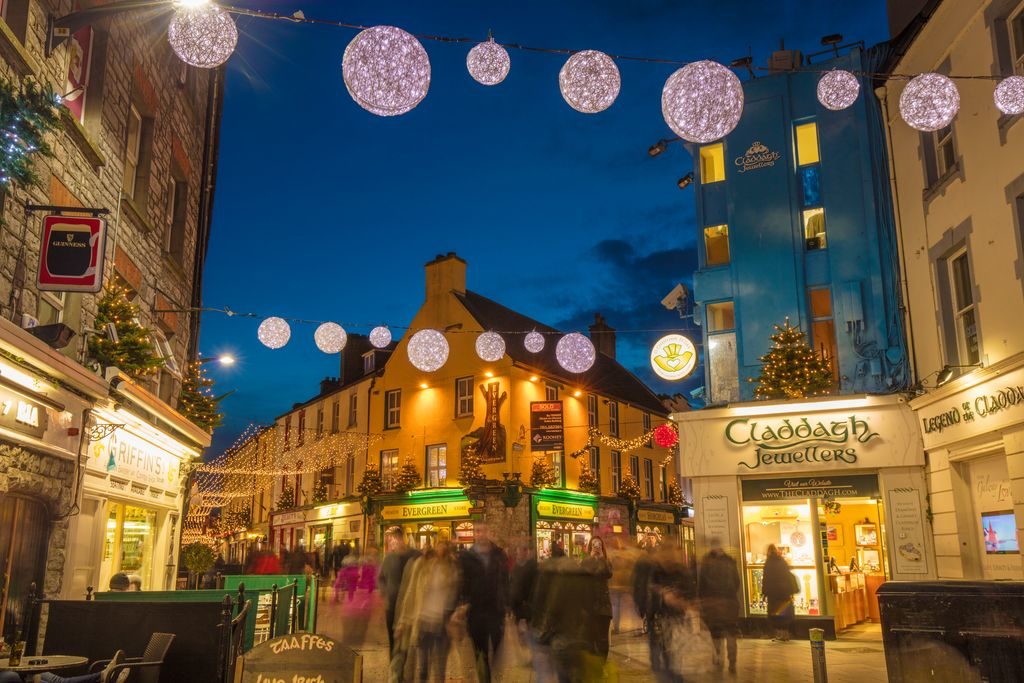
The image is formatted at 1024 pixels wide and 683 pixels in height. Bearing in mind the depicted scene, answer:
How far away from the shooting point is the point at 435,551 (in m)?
9.20

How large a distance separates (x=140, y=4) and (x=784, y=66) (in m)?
12.2

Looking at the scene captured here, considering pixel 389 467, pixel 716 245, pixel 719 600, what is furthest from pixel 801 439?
pixel 389 467

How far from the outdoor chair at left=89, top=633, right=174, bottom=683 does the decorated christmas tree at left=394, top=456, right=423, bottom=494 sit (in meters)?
23.8

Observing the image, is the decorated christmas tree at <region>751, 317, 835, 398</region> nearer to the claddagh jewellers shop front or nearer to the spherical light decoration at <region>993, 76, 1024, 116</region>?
the claddagh jewellers shop front

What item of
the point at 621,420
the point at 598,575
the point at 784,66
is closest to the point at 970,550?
the point at 598,575

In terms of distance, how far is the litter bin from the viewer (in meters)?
6.62

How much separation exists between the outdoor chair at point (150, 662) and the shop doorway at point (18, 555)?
10.6 ft

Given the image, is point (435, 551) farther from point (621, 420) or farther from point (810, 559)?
point (621, 420)

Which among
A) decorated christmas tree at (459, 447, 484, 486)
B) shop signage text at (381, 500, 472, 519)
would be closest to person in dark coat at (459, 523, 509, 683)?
decorated christmas tree at (459, 447, 484, 486)

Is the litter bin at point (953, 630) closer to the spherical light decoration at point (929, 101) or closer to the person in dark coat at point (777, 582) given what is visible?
the person in dark coat at point (777, 582)

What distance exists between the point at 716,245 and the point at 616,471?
18.0 meters

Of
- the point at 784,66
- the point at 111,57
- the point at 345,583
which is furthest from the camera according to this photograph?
the point at 784,66

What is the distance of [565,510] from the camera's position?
29953 millimetres

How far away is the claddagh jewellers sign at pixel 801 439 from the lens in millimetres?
14391
